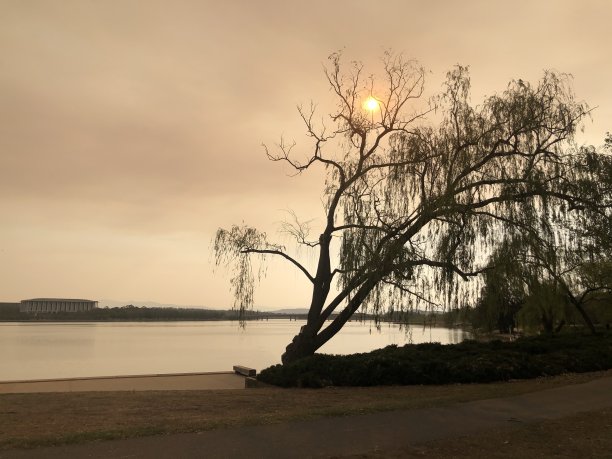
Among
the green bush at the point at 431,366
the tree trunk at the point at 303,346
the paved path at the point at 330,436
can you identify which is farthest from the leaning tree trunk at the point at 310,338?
the paved path at the point at 330,436

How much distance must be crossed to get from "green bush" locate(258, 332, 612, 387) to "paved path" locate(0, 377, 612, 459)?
4.12m

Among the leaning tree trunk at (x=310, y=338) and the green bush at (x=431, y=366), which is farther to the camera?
the leaning tree trunk at (x=310, y=338)

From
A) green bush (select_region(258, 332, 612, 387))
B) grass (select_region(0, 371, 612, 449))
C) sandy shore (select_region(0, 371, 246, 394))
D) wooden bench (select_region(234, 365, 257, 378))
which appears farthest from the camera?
wooden bench (select_region(234, 365, 257, 378))

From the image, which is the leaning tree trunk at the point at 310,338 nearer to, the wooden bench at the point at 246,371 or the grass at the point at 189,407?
the wooden bench at the point at 246,371

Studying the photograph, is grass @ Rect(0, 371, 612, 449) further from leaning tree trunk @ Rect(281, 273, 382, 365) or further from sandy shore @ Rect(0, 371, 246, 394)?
leaning tree trunk @ Rect(281, 273, 382, 365)

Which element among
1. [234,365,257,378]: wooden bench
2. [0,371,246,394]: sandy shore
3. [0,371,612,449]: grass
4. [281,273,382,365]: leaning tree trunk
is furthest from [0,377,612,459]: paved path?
[234,365,257,378]: wooden bench

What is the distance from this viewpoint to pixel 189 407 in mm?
10398

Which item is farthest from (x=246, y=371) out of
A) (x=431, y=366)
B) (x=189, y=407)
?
(x=189, y=407)

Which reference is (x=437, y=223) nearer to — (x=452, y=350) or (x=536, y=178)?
(x=536, y=178)

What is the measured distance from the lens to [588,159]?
14.7 m

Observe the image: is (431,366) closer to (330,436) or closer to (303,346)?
(303,346)

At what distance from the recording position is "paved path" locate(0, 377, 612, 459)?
243 inches

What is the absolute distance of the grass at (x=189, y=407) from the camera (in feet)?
24.1

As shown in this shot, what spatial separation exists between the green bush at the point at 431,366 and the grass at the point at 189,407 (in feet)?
1.70
